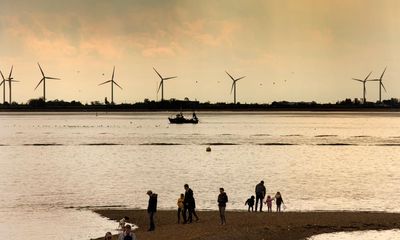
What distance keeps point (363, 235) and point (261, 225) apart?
5.58 meters

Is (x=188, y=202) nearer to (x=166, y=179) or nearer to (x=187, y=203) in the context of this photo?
(x=187, y=203)

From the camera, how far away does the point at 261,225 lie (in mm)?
44938

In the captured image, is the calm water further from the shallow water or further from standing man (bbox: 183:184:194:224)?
the shallow water

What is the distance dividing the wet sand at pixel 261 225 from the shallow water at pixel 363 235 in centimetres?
87

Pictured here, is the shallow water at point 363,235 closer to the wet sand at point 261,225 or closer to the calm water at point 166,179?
the wet sand at point 261,225

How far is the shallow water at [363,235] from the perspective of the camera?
4262 centimetres

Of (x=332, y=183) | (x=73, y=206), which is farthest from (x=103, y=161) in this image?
(x=73, y=206)

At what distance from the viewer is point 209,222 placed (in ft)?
153

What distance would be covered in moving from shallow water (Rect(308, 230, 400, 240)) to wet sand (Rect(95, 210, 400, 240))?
0.87 m

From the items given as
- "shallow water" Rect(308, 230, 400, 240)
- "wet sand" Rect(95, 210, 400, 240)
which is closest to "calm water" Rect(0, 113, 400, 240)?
"wet sand" Rect(95, 210, 400, 240)

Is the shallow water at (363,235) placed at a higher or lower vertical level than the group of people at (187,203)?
lower

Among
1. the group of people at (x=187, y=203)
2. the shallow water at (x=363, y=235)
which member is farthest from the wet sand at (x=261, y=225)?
the shallow water at (x=363, y=235)

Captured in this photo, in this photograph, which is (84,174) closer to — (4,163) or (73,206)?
(4,163)

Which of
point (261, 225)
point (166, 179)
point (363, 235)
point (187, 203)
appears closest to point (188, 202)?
point (187, 203)
